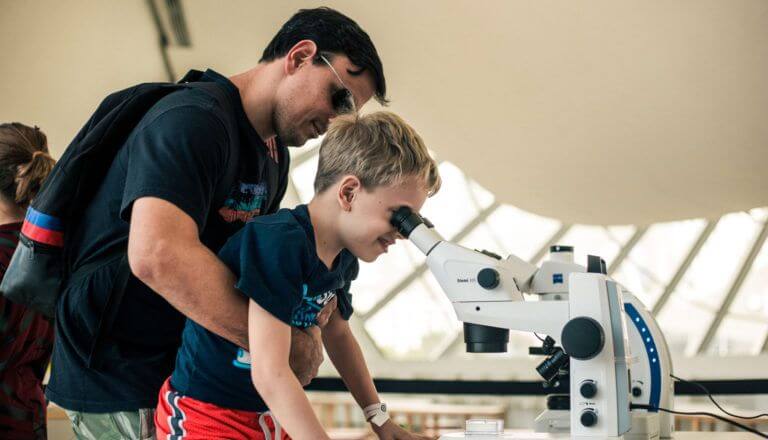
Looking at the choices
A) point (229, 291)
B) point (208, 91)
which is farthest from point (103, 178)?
point (229, 291)

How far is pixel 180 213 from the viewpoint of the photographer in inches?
47.9

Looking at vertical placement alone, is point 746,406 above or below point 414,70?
below

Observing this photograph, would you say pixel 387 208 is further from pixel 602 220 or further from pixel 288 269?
pixel 602 220

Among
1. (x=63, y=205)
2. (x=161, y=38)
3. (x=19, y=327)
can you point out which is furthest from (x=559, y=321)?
(x=161, y=38)

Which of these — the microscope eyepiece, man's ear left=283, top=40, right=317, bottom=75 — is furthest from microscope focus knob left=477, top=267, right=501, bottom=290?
man's ear left=283, top=40, right=317, bottom=75

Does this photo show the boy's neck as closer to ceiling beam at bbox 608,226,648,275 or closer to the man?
the man

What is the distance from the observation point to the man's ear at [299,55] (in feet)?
5.17

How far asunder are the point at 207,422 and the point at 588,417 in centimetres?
60

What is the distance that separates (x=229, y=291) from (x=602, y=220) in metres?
4.86

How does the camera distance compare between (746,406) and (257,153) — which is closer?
(257,153)

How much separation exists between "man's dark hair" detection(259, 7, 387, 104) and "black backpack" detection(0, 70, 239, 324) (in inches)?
10.9

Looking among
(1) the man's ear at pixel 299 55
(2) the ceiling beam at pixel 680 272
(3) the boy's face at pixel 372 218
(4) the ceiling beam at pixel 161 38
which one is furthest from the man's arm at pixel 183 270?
(2) the ceiling beam at pixel 680 272

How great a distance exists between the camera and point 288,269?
1176 mm

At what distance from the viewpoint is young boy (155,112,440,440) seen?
3.73ft
